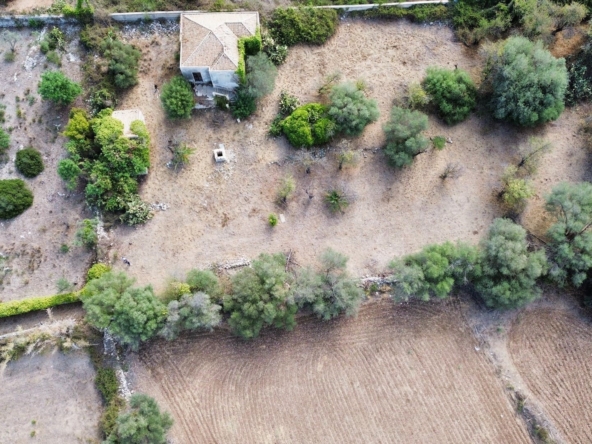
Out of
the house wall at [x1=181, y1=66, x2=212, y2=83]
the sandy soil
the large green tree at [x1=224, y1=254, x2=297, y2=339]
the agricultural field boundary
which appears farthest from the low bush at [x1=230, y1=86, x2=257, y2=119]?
the large green tree at [x1=224, y1=254, x2=297, y2=339]

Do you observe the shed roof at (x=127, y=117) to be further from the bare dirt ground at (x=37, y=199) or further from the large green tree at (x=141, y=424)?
the large green tree at (x=141, y=424)

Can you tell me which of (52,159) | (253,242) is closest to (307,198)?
(253,242)

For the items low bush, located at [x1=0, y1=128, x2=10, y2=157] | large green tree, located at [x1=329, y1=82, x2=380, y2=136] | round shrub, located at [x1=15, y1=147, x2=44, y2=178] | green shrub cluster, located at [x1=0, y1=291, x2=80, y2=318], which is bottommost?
green shrub cluster, located at [x1=0, y1=291, x2=80, y2=318]

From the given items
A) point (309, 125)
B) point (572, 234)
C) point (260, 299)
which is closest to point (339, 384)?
point (260, 299)

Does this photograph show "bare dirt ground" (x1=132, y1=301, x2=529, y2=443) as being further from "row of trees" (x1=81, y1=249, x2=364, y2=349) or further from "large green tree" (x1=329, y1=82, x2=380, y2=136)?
"large green tree" (x1=329, y1=82, x2=380, y2=136)

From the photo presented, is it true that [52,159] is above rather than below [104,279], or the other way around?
above

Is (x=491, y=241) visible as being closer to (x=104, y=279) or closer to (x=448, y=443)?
(x=448, y=443)
